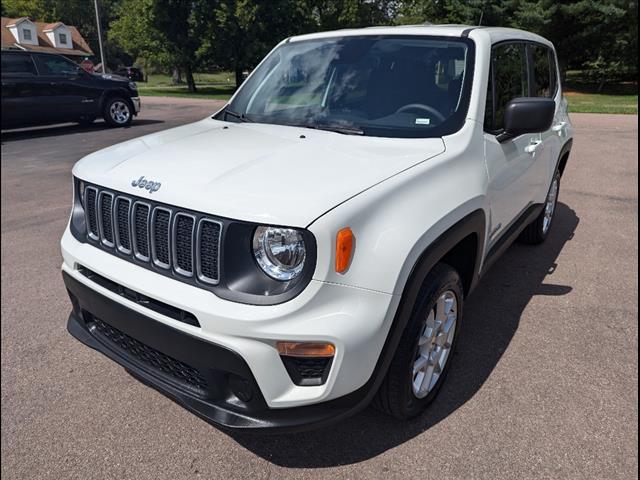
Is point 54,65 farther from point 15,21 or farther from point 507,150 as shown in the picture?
point 507,150

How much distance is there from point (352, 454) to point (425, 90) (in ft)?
6.48

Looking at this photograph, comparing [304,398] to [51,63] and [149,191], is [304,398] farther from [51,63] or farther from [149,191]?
[51,63]

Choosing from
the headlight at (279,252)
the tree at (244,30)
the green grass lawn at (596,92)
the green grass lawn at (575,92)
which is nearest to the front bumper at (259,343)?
the headlight at (279,252)

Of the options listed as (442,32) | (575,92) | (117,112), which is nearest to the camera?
(442,32)

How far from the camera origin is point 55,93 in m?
12.0

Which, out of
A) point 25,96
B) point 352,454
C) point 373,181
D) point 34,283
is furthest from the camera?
point 25,96

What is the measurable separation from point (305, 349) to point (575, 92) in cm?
3178

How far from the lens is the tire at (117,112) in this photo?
42.4 feet

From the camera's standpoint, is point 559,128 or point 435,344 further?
point 559,128

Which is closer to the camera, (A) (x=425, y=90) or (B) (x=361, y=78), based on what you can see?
(A) (x=425, y=90)

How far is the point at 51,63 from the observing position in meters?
12.1

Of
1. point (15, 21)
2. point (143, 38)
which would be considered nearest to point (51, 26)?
point (15, 21)

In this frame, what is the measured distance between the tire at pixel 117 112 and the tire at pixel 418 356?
1230 centimetres

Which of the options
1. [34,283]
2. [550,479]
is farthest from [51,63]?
[550,479]
